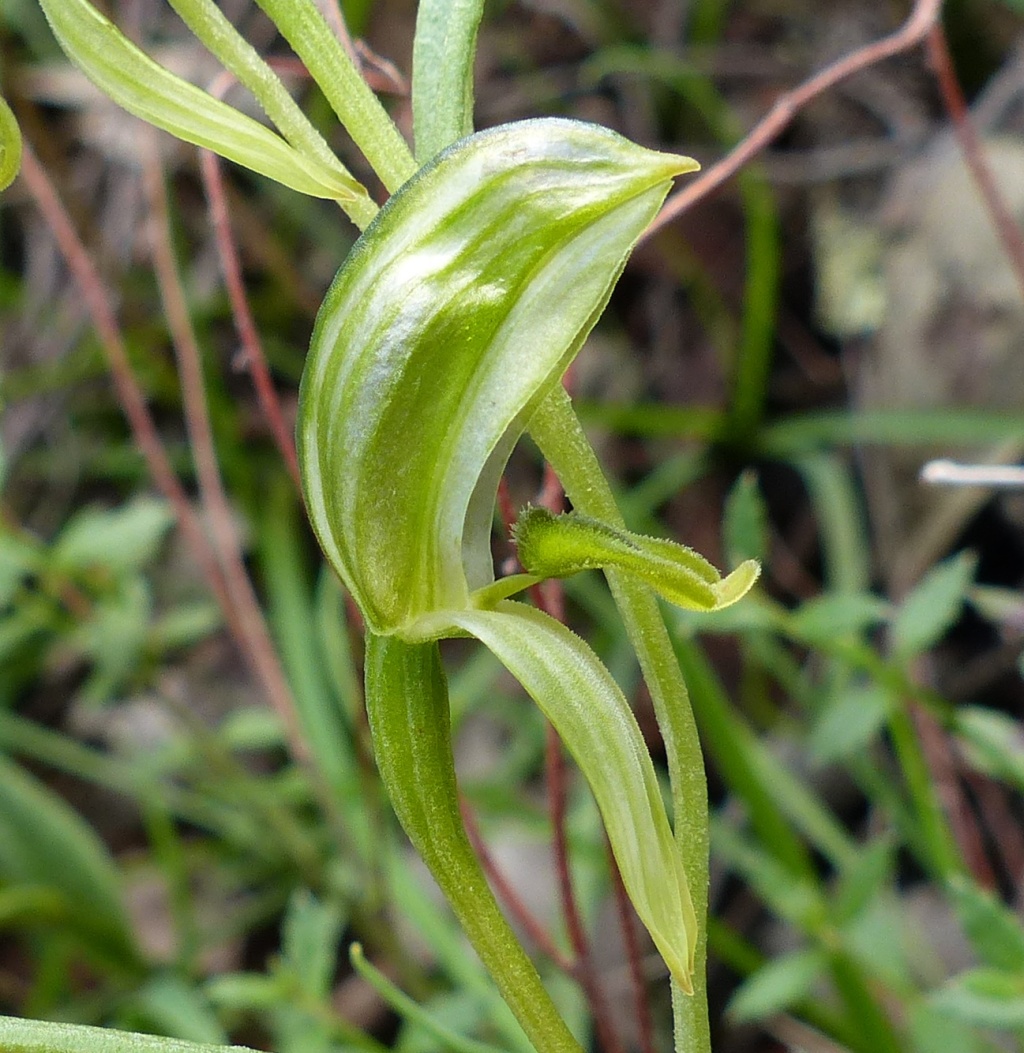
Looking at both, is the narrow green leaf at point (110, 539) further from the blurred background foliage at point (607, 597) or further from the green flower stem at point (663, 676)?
the green flower stem at point (663, 676)

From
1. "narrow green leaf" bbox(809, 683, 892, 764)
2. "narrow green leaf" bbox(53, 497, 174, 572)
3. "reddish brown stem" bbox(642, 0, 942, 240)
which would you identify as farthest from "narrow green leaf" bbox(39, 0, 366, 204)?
"narrow green leaf" bbox(53, 497, 174, 572)

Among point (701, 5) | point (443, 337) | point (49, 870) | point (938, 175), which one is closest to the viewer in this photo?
point (443, 337)

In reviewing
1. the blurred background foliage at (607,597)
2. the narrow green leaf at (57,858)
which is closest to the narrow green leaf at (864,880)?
the blurred background foliage at (607,597)

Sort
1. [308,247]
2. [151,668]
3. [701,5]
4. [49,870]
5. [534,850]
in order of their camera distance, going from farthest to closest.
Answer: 1. [308,247]
2. [701,5]
3. [534,850]
4. [49,870]
5. [151,668]

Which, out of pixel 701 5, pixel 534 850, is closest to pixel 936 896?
pixel 534 850

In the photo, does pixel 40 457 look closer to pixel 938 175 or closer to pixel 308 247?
pixel 308 247

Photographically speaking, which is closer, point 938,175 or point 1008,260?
point 1008,260
